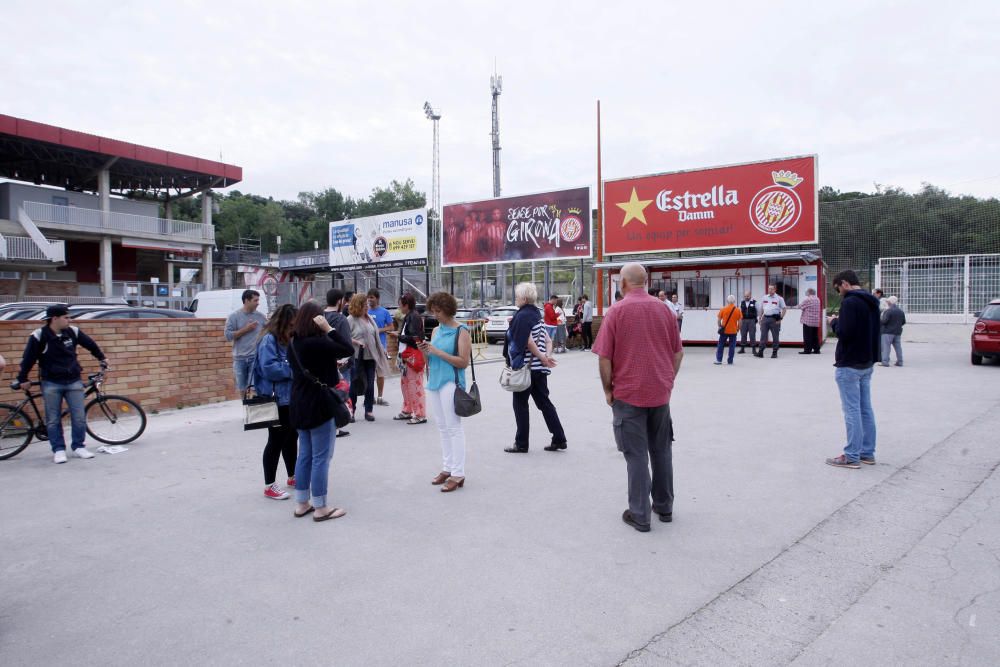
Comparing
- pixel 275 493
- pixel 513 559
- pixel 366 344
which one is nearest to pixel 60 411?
pixel 275 493

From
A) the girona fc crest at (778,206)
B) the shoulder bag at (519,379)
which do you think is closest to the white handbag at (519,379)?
the shoulder bag at (519,379)

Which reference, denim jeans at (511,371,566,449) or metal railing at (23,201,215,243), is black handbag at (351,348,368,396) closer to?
denim jeans at (511,371,566,449)

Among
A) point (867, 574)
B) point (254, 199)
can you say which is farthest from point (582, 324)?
point (254, 199)

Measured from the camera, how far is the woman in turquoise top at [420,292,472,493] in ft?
17.1

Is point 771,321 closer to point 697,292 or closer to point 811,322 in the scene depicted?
point 811,322

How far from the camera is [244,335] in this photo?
7.66m

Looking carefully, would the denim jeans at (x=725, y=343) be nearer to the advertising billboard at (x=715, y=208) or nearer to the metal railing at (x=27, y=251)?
the advertising billboard at (x=715, y=208)

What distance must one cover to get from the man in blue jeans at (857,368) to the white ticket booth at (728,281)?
12.4m

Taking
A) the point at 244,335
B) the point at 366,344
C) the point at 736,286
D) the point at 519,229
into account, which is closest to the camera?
the point at 244,335

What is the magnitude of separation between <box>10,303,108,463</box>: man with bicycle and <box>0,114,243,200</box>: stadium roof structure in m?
32.0

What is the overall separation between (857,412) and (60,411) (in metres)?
7.91

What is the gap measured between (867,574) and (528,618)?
2.04 m

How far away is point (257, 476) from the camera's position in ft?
19.1

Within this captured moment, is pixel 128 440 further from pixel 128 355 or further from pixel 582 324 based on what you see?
pixel 582 324
